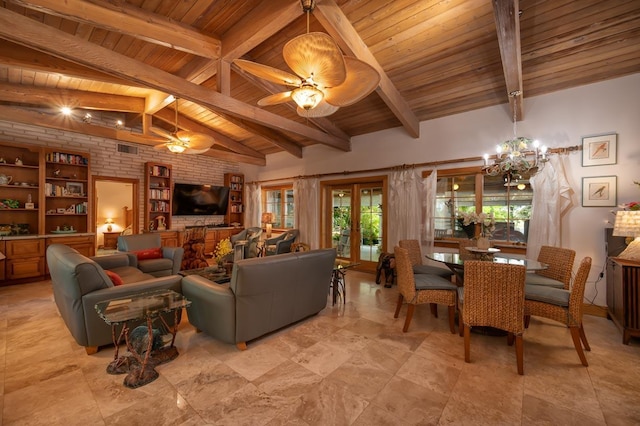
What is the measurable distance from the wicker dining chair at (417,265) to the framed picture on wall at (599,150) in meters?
2.20

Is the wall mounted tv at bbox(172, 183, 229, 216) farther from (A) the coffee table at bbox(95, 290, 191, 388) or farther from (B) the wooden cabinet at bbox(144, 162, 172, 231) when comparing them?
(A) the coffee table at bbox(95, 290, 191, 388)

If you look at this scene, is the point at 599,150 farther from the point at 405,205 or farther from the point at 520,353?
the point at 520,353

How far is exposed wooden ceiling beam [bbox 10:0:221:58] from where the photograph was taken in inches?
85.3

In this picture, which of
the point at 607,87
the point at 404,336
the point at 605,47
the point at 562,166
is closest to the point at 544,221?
the point at 562,166

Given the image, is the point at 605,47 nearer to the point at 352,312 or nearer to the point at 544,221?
the point at 544,221

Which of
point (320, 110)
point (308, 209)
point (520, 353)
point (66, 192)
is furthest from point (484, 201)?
point (66, 192)

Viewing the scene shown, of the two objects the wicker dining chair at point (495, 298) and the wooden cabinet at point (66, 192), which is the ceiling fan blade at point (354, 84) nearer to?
the wicker dining chair at point (495, 298)

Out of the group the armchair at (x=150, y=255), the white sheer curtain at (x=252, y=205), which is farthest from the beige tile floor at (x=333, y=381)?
the white sheer curtain at (x=252, y=205)

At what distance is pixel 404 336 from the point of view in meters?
2.64

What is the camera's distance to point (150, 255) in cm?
435

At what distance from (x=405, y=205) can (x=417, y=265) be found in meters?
1.41

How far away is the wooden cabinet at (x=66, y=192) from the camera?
15.7 ft

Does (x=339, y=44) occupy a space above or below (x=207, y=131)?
below

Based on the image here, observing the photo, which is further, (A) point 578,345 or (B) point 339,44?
(B) point 339,44
